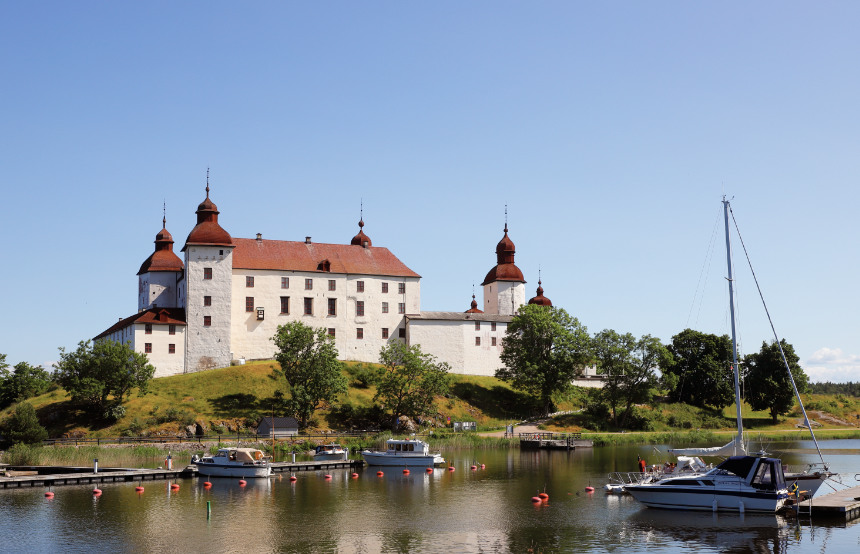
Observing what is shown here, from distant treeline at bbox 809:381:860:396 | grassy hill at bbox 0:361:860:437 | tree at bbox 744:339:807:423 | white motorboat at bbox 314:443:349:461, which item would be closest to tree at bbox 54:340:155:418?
grassy hill at bbox 0:361:860:437

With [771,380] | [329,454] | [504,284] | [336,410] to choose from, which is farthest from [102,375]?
[771,380]

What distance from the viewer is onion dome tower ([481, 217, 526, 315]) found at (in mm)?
118188

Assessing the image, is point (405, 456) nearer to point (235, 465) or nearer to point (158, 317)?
point (235, 465)

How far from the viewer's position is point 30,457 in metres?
62.5

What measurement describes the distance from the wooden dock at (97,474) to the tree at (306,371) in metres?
22.5

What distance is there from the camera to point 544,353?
334 feet

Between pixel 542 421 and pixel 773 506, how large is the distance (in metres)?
54.3

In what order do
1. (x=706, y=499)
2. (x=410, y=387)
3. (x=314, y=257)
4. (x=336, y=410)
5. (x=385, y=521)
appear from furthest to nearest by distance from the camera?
(x=314, y=257) → (x=410, y=387) → (x=336, y=410) → (x=706, y=499) → (x=385, y=521)

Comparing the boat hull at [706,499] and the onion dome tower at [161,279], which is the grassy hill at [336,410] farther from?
the boat hull at [706,499]

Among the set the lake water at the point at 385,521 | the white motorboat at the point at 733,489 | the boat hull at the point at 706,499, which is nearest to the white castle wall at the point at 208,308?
the lake water at the point at 385,521

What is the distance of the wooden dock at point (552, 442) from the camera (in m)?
78.1

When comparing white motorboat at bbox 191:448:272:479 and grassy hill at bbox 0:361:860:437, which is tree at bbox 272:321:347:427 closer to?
grassy hill at bbox 0:361:860:437

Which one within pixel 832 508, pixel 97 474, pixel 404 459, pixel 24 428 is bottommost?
pixel 832 508

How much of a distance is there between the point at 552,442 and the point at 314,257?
1687 inches
